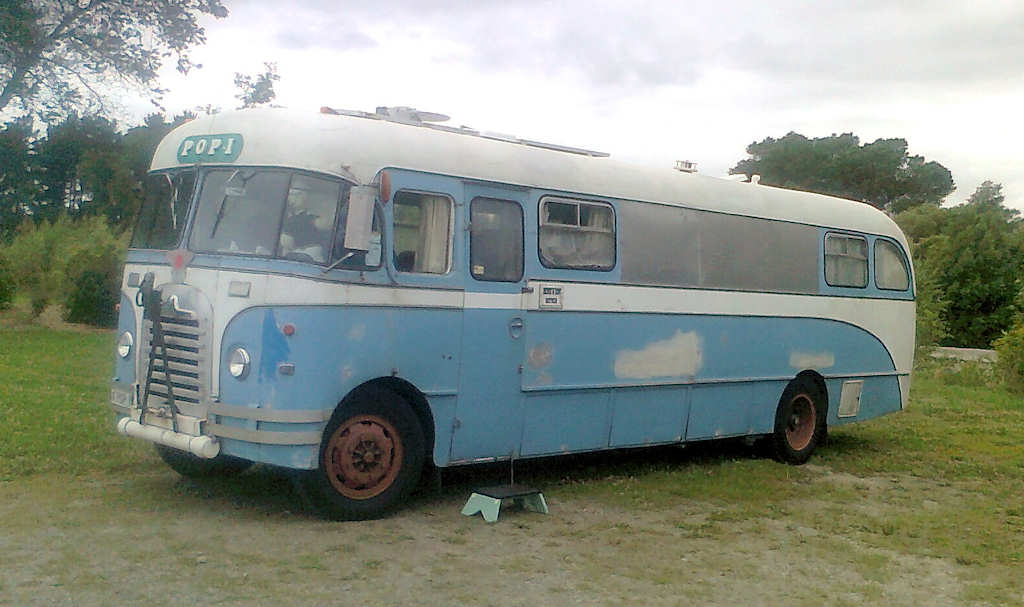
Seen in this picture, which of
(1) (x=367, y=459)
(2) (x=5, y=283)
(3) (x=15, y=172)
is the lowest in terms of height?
(1) (x=367, y=459)

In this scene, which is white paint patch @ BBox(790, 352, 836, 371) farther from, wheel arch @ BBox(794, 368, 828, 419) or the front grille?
the front grille

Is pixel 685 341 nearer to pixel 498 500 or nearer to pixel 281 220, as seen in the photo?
pixel 498 500

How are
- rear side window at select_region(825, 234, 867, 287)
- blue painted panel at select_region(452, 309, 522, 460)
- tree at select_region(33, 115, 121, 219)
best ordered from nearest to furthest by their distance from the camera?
1. blue painted panel at select_region(452, 309, 522, 460)
2. rear side window at select_region(825, 234, 867, 287)
3. tree at select_region(33, 115, 121, 219)

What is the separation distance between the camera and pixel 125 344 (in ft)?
28.7

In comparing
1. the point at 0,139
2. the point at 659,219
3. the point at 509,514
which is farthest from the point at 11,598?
the point at 0,139

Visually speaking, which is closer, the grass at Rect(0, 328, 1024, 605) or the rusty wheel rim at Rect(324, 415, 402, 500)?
the grass at Rect(0, 328, 1024, 605)

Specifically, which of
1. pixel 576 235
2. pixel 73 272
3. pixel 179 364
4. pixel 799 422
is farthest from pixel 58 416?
pixel 73 272

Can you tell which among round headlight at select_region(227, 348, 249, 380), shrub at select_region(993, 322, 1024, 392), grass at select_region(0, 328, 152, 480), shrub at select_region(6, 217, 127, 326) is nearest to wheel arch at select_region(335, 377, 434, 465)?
round headlight at select_region(227, 348, 249, 380)

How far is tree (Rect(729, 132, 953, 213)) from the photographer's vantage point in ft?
163

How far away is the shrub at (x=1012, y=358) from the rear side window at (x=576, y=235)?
47.0 ft

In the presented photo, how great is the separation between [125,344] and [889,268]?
29.5 ft

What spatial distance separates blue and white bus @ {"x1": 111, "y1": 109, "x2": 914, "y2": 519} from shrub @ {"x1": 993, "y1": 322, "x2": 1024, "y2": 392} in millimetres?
12093

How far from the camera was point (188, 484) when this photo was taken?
366 inches

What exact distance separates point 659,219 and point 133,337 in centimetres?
488
